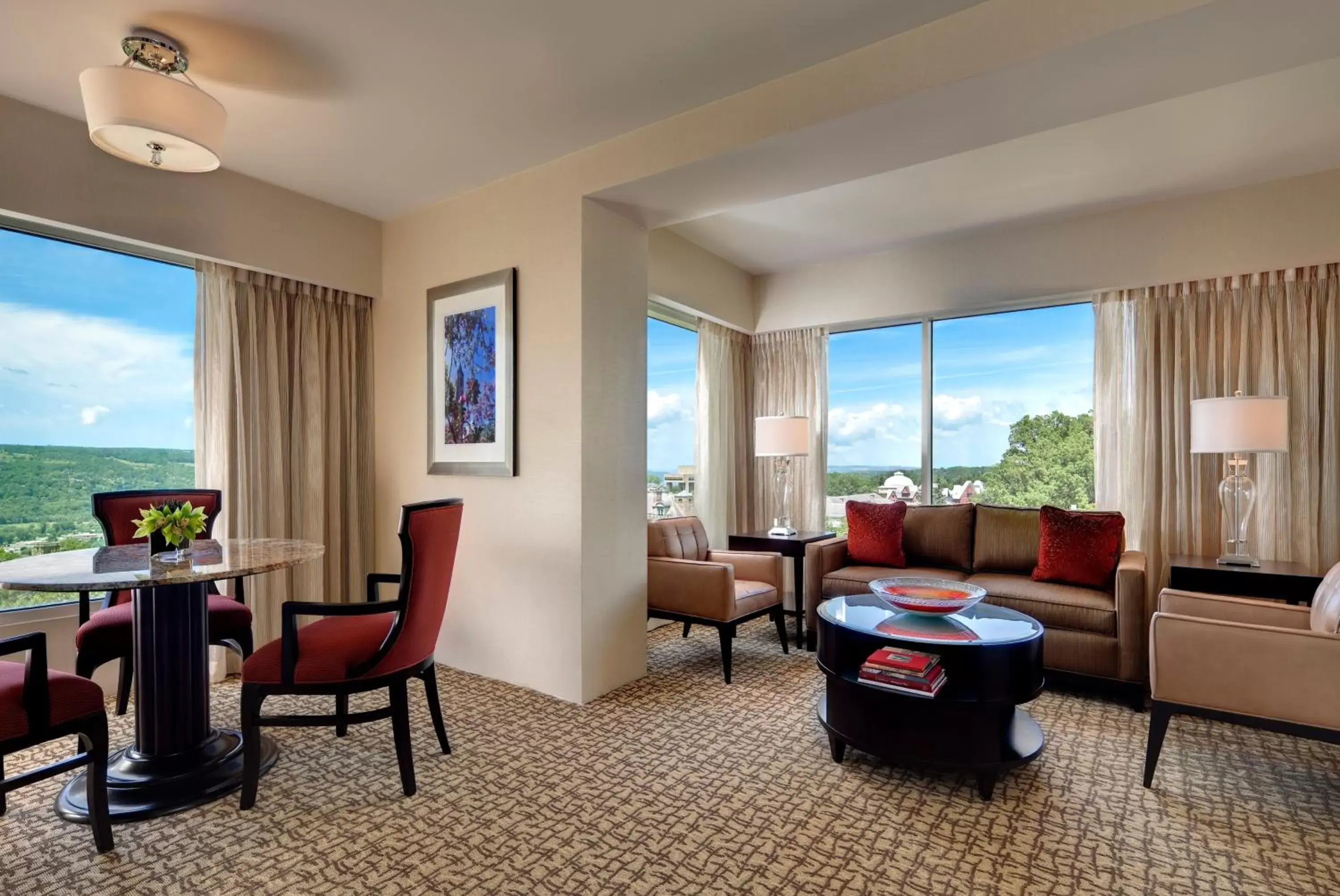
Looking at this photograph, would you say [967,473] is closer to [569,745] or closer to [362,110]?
[569,745]

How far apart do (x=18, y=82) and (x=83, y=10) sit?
78 cm

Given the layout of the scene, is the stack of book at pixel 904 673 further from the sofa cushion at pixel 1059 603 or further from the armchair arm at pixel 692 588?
the sofa cushion at pixel 1059 603

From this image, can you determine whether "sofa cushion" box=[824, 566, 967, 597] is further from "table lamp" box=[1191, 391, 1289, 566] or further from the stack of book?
the stack of book

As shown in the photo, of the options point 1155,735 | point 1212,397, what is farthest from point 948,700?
point 1212,397

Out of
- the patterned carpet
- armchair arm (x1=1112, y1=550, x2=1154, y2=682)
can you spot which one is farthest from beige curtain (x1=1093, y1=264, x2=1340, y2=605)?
the patterned carpet

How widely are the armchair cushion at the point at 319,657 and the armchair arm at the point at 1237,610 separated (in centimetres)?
315

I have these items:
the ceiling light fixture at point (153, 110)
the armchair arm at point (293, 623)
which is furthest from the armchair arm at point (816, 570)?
the ceiling light fixture at point (153, 110)

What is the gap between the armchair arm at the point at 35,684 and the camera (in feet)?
6.17

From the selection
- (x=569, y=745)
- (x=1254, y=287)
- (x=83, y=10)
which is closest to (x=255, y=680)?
(x=569, y=745)

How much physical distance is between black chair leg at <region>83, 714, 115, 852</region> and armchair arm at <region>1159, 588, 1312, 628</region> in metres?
3.86

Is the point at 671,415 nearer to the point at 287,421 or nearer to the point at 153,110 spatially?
the point at 287,421

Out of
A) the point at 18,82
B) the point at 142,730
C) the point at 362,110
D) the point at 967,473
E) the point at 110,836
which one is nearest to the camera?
the point at 110,836

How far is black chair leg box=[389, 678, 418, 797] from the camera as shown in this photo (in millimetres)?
2334

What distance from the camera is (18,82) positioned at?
2.64m
